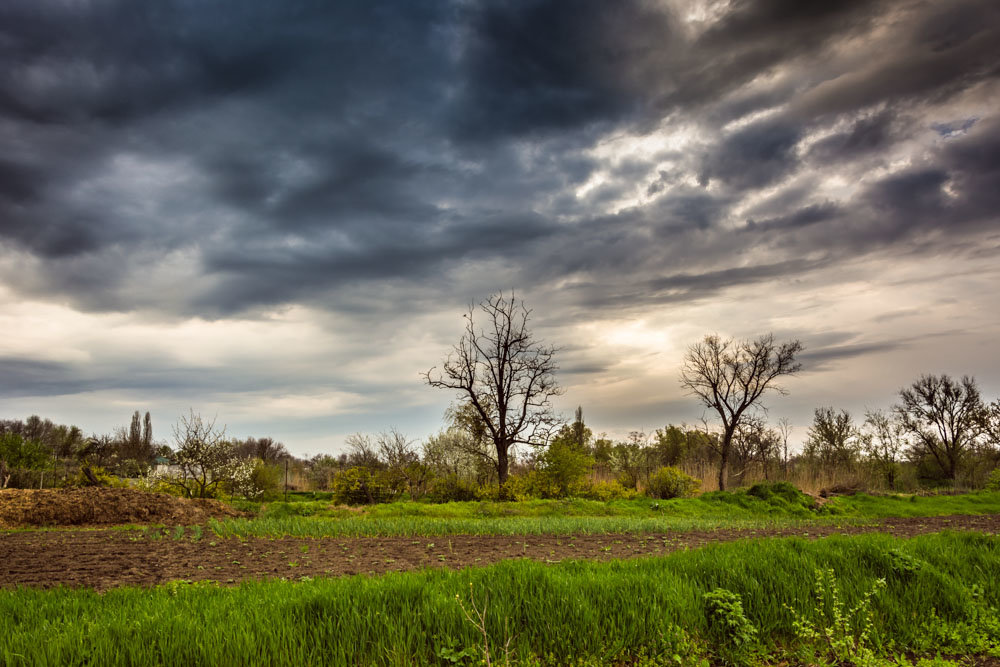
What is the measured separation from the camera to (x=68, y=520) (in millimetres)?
18625

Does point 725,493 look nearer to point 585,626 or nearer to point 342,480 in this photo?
point 342,480

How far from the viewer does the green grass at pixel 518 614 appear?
4.59 m

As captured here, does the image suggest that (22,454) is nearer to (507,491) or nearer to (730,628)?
(507,491)

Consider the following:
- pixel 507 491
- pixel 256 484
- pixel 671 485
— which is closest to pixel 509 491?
pixel 507 491

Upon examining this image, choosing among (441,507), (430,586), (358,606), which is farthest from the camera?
(441,507)

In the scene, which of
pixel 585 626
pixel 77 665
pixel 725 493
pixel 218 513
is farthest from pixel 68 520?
pixel 725 493

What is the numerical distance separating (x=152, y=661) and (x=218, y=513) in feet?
58.9

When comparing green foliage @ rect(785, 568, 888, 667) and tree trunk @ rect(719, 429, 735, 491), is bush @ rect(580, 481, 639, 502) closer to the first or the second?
tree trunk @ rect(719, 429, 735, 491)

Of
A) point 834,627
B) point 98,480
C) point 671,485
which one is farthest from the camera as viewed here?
point 671,485

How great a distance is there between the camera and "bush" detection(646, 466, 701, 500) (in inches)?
1205

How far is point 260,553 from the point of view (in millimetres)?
10867

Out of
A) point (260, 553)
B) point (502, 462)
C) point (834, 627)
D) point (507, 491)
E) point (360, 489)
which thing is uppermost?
point (502, 462)

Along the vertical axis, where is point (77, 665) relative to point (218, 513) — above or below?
above

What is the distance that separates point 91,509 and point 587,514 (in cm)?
1806
